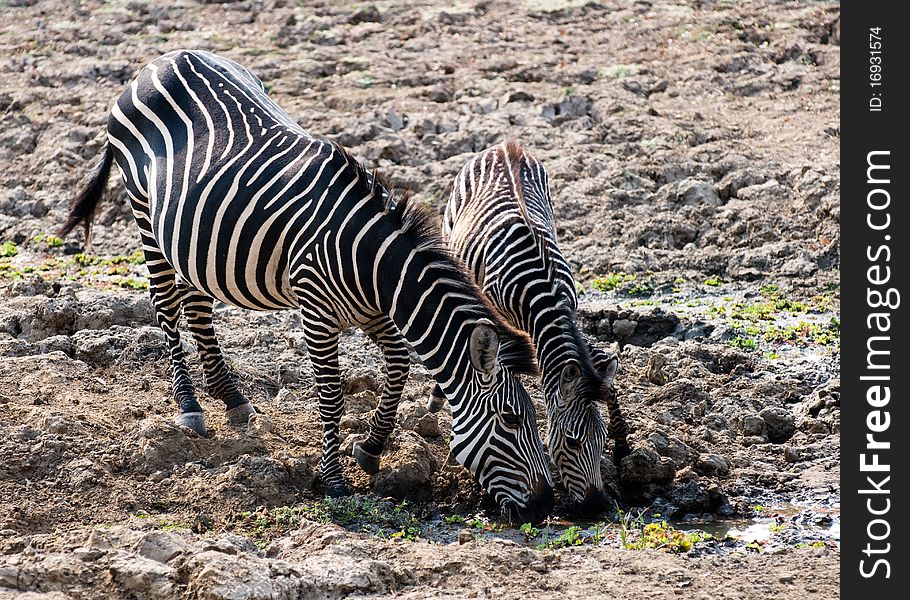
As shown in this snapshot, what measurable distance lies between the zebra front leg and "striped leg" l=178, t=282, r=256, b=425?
1196 mm

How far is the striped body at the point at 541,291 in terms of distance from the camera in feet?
21.2

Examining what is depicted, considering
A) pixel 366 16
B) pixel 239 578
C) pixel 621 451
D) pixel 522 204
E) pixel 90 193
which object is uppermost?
pixel 366 16

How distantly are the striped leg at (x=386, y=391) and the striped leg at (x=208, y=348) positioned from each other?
124cm

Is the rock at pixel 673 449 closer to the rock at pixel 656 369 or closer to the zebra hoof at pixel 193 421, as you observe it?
the rock at pixel 656 369

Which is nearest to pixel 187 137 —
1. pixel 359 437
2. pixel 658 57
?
pixel 359 437

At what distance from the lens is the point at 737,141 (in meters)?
12.5

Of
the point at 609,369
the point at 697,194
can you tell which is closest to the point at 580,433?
the point at 609,369

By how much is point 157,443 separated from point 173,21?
11.1 m

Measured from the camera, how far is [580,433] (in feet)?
21.1

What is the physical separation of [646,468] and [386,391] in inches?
67.8

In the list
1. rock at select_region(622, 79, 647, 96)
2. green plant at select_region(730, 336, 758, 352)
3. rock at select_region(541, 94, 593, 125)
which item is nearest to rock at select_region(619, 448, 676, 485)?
green plant at select_region(730, 336, 758, 352)

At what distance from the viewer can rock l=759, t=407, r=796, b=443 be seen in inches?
309

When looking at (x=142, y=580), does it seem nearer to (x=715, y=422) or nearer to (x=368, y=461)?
(x=368, y=461)
